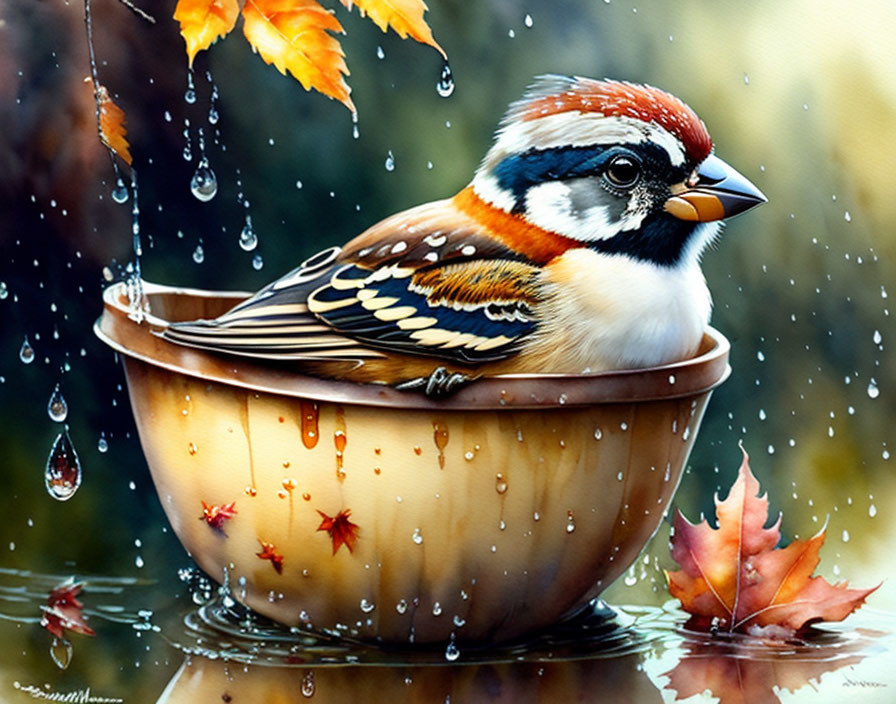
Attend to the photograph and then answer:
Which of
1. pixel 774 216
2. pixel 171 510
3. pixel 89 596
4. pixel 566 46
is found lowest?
pixel 89 596

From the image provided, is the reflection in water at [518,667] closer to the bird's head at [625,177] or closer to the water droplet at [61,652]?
the water droplet at [61,652]

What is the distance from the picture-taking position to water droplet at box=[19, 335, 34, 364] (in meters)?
1.07

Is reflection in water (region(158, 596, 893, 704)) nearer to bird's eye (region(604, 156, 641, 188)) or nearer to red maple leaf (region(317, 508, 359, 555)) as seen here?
red maple leaf (region(317, 508, 359, 555))

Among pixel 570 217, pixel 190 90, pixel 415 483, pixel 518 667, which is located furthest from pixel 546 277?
pixel 190 90

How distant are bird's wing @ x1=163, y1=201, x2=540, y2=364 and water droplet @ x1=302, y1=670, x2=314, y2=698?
0.21 m

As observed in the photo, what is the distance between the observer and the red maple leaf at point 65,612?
97 cm

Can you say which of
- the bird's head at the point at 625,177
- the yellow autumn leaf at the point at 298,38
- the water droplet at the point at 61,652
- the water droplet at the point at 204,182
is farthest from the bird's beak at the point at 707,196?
the water droplet at the point at 61,652

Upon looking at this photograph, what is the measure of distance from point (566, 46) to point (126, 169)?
349mm

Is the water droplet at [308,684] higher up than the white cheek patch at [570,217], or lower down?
lower down

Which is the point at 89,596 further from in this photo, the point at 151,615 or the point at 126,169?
the point at 126,169

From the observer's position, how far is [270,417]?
2.72ft

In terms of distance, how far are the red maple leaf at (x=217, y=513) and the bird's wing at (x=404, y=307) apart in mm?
107

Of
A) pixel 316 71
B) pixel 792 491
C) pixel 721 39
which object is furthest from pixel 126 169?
pixel 792 491

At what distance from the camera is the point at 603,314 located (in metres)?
0.83
